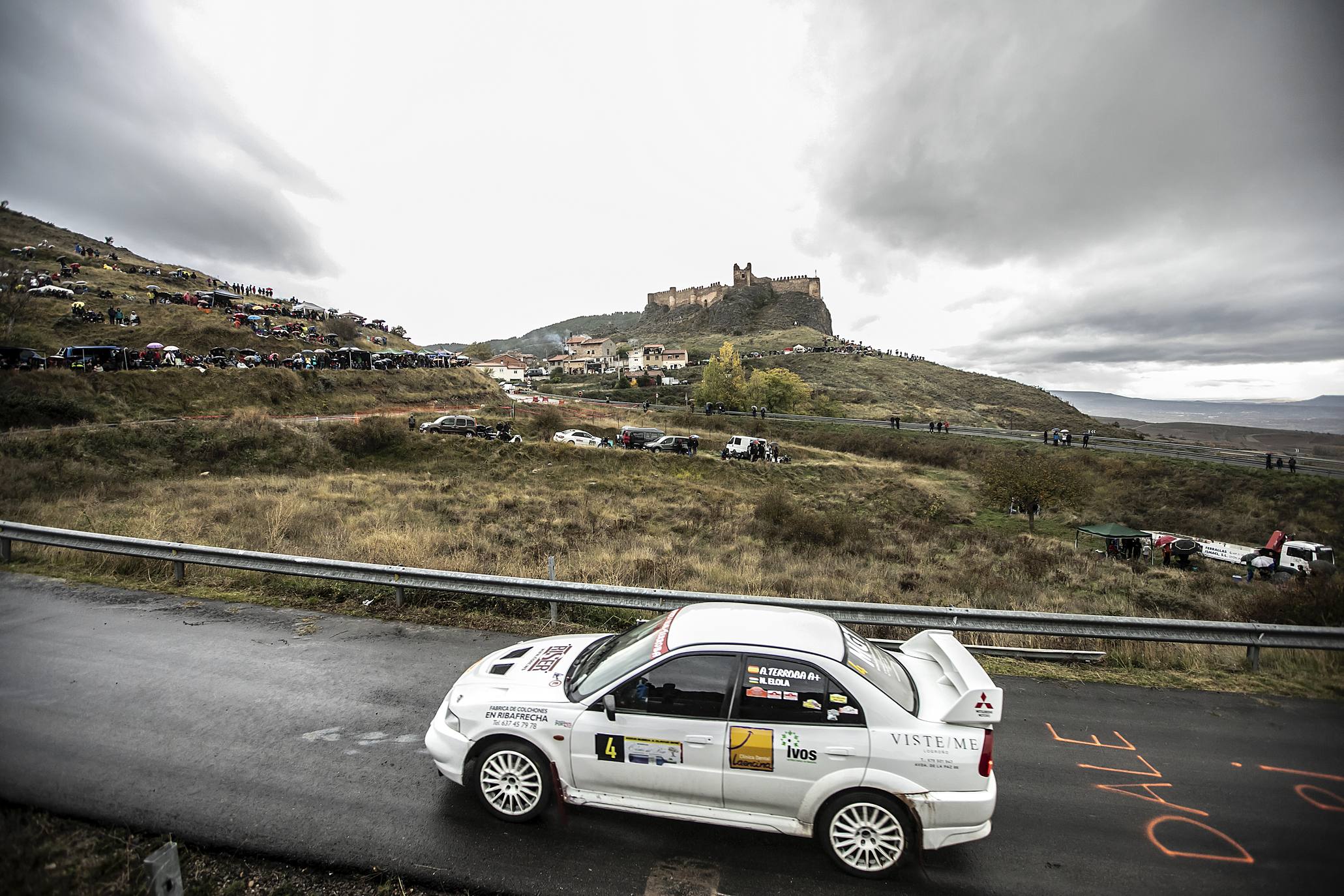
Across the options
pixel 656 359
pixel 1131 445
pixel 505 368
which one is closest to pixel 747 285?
pixel 656 359

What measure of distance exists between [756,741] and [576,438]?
102 feet

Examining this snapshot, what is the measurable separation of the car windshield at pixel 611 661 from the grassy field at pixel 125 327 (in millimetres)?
49313

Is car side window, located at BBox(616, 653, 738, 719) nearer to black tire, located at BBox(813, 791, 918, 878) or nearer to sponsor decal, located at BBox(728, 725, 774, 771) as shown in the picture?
sponsor decal, located at BBox(728, 725, 774, 771)

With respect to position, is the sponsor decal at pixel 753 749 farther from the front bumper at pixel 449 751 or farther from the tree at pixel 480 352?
the tree at pixel 480 352

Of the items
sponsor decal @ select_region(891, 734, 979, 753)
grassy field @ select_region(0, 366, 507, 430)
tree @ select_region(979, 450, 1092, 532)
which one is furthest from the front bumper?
grassy field @ select_region(0, 366, 507, 430)

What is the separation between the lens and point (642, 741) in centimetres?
390

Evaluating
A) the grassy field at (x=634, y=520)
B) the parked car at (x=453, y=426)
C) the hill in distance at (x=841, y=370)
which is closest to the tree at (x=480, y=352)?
the hill in distance at (x=841, y=370)

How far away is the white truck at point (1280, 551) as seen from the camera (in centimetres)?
1970

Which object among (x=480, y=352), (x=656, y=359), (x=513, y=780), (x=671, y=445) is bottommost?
(x=513, y=780)

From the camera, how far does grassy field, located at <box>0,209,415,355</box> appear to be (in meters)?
37.2

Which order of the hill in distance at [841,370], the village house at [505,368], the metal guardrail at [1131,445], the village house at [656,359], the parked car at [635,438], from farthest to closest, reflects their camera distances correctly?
1. the village house at [656,359]
2. the village house at [505,368]
3. the hill in distance at [841,370]
4. the parked car at [635,438]
5. the metal guardrail at [1131,445]

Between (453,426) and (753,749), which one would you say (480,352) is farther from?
(753,749)

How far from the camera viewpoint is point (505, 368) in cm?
10581

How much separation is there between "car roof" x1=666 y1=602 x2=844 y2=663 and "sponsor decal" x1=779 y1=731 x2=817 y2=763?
1.88ft
